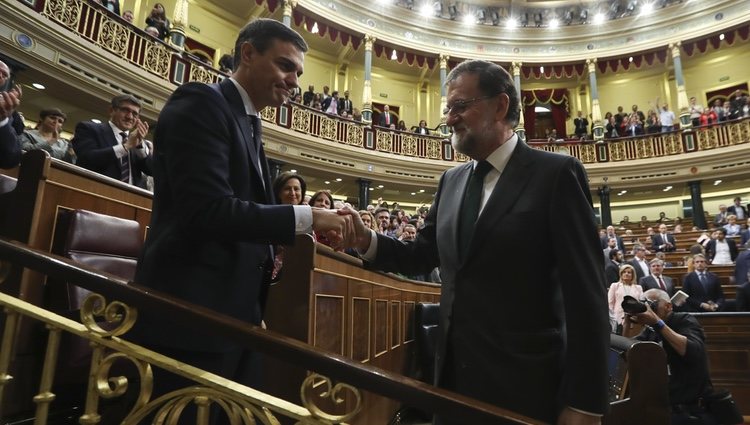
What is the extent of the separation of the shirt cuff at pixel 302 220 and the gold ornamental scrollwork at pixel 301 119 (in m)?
8.74

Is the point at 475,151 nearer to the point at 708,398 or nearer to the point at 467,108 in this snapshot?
the point at 467,108

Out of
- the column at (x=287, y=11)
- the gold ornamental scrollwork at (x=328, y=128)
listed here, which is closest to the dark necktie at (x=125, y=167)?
the gold ornamental scrollwork at (x=328, y=128)

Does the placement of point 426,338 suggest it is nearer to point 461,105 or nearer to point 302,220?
point 461,105

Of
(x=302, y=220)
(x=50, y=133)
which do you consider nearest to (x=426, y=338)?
(x=302, y=220)

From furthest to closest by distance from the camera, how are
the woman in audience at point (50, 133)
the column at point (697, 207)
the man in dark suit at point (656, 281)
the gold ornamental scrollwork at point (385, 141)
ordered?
the gold ornamental scrollwork at point (385, 141), the column at point (697, 207), the man in dark suit at point (656, 281), the woman in audience at point (50, 133)

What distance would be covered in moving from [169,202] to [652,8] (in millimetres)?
14975

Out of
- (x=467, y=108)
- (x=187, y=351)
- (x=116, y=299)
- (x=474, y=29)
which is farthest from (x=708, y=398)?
(x=474, y=29)

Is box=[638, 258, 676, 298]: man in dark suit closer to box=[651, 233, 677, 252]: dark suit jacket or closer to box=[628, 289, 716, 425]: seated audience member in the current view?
box=[651, 233, 677, 252]: dark suit jacket

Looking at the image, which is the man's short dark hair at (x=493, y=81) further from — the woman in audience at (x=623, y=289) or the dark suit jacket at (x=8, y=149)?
the woman in audience at (x=623, y=289)

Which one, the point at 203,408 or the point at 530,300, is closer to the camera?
the point at 203,408

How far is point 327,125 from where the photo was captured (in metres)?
10.2

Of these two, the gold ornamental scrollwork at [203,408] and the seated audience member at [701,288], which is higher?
the seated audience member at [701,288]

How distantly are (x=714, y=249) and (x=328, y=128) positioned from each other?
745 cm

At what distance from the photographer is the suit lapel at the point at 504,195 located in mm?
1133
